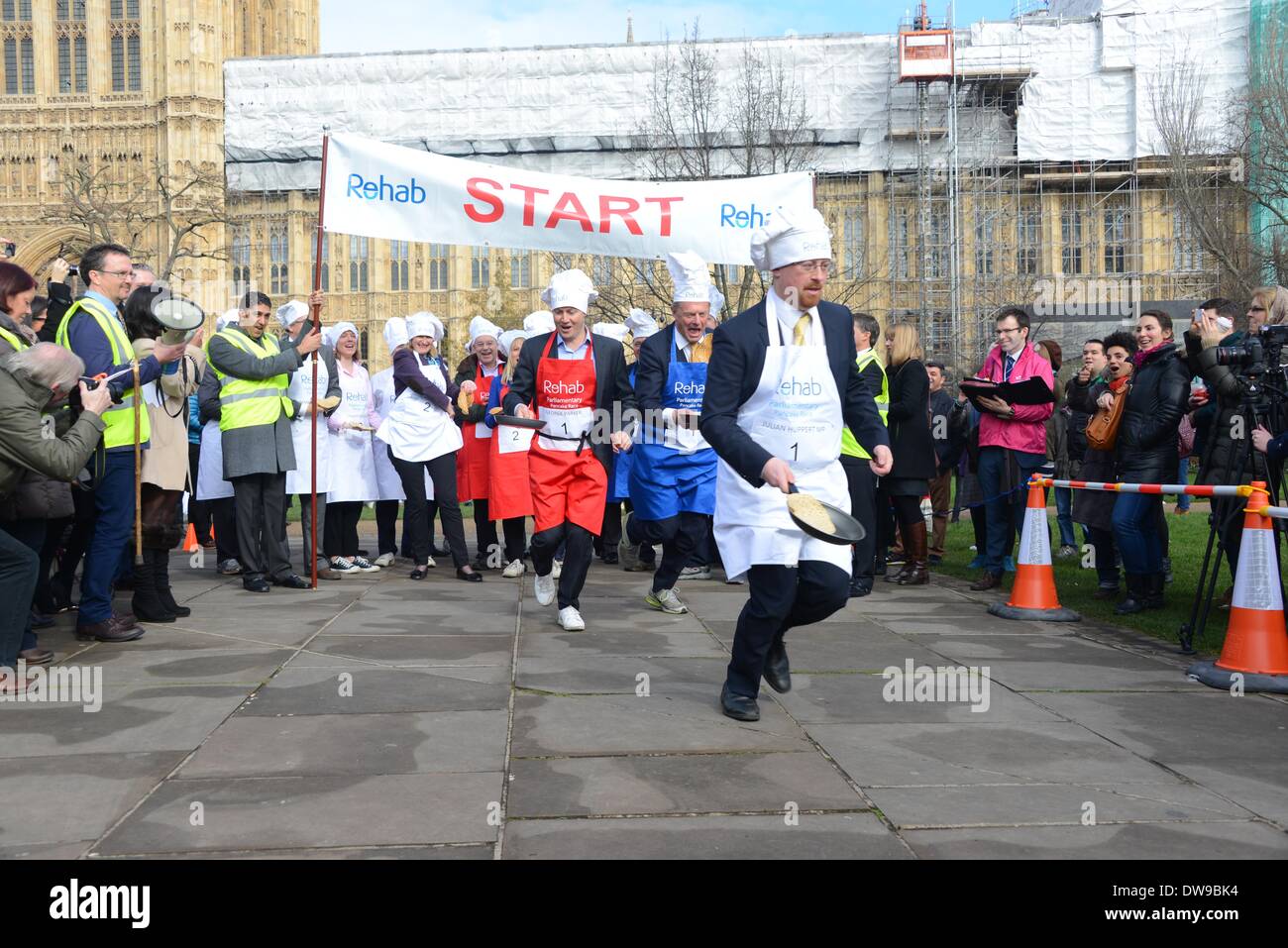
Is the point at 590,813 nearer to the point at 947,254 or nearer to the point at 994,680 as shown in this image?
the point at 994,680

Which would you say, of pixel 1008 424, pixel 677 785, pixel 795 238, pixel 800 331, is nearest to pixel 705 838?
pixel 677 785

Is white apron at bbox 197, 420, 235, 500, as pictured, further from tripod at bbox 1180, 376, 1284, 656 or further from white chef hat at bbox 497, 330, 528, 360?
tripod at bbox 1180, 376, 1284, 656

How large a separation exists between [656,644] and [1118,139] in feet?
168

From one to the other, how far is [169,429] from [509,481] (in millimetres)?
2709

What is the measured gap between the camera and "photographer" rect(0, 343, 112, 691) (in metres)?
5.36

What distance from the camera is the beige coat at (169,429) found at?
7230 millimetres

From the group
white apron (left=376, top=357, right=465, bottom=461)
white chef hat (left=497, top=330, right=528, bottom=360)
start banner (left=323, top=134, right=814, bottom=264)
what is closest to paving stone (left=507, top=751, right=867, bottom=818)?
start banner (left=323, top=134, right=814, bottom=264)

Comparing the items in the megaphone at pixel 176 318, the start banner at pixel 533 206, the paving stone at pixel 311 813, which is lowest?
the paving stone at pixel 311 813

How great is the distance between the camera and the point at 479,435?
10.5 metres

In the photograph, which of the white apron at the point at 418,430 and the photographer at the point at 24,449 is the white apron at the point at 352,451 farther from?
the photographer at the point at 24,449

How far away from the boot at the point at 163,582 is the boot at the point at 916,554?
5204 millimetres

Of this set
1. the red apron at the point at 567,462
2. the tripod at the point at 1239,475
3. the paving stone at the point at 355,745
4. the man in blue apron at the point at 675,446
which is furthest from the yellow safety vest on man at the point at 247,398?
the tripod at the point at 1239,475
